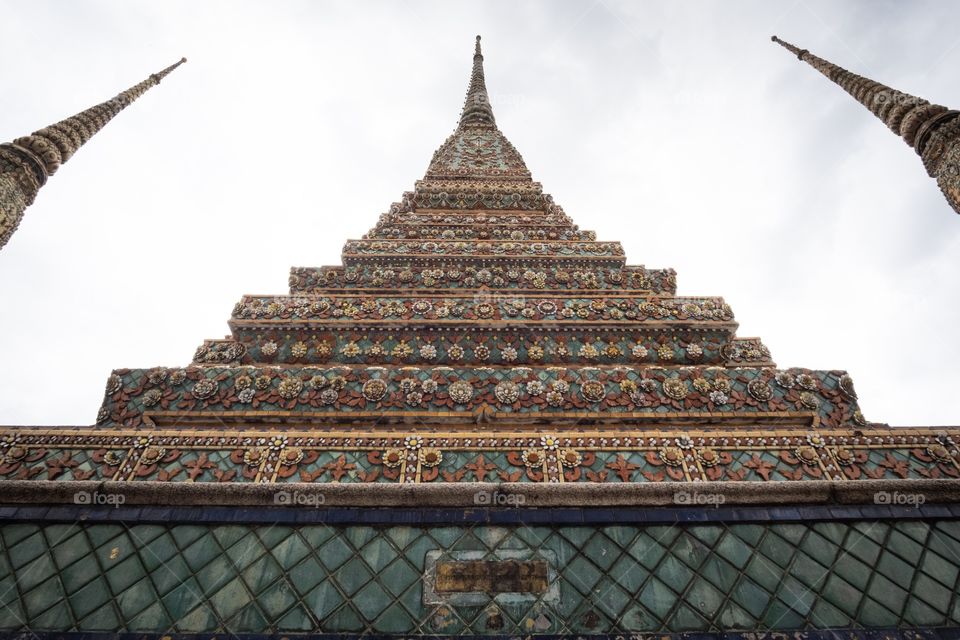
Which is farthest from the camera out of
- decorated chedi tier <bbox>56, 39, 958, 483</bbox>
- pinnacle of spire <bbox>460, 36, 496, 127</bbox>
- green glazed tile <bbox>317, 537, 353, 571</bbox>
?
pinnacle of spire <bbox>460, 36, 496, 127</bbox>

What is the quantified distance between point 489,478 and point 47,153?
806 centimetres

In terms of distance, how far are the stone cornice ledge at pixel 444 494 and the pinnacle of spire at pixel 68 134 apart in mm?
4932

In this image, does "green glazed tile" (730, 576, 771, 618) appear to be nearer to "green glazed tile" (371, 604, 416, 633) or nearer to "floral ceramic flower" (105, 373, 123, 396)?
"green glazed tile" (371, 604, 416, 633)

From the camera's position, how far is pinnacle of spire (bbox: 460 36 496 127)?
83.6 ft

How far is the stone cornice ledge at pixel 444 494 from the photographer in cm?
536

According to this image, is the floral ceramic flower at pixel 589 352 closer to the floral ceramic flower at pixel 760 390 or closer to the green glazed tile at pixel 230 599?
the floral ceramic flower at pixel 760 390

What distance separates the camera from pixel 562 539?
5.14 m

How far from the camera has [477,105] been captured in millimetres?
26641

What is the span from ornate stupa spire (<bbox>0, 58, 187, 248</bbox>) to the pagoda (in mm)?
2584

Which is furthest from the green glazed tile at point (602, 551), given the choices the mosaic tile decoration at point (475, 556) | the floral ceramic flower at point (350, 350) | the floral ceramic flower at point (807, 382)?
the floral ceramic flower at point (350, 350)

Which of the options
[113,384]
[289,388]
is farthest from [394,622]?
[113,384]

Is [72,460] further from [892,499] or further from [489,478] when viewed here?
[892,499]

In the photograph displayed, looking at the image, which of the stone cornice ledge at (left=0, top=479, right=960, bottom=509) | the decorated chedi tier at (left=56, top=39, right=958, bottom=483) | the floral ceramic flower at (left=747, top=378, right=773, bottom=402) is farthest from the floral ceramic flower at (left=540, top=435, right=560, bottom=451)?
the floral ceramic flower at (left=747, top=378, right=773, bottom=402)

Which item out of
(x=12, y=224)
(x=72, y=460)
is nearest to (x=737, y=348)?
(x=72, y=460)
